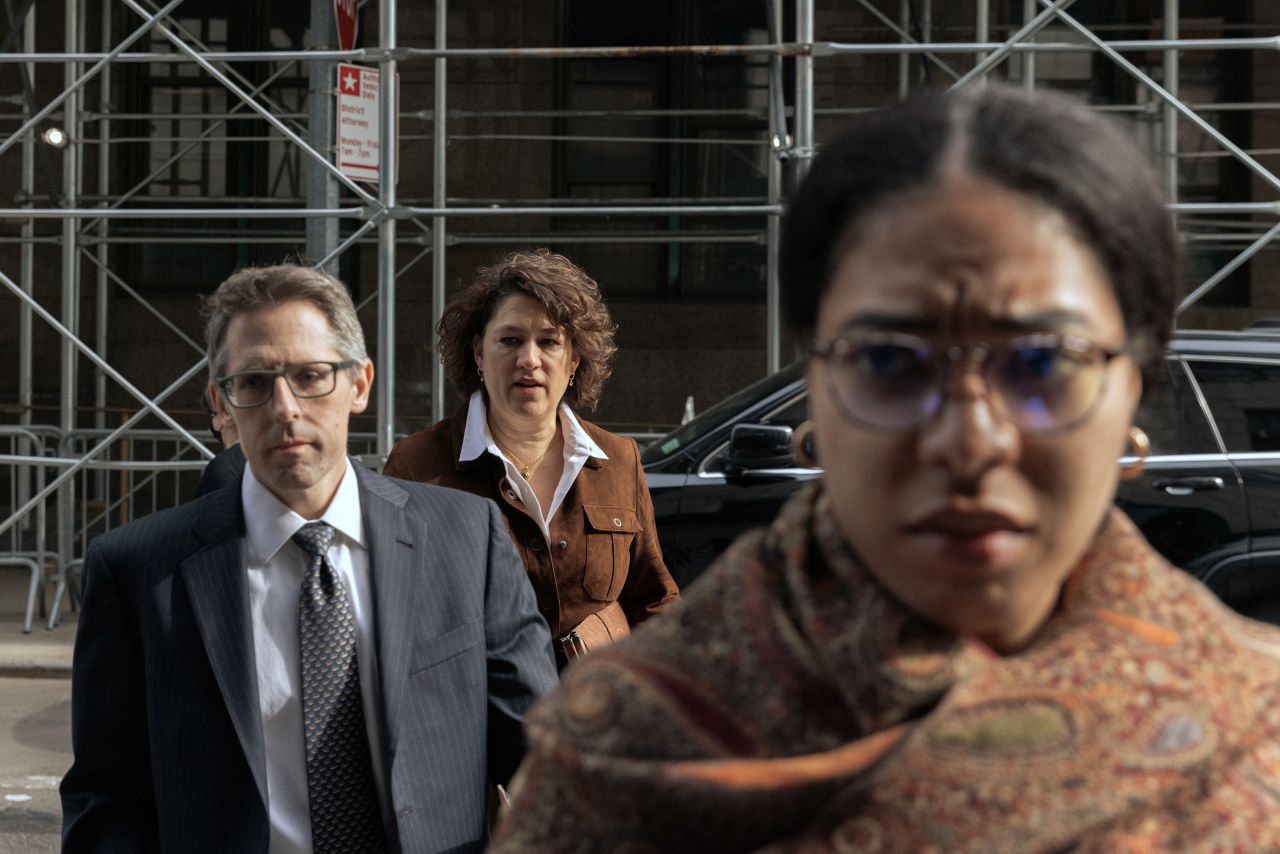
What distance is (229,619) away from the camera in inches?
103

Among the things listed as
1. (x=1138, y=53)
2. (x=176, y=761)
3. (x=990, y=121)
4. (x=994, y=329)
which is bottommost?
(x=176, y=761)

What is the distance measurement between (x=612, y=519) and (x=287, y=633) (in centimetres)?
140

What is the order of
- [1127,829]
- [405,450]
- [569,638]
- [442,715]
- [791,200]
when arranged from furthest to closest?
[405,450] → [569,638] → [442,715] → [791,200] → [1127,829]

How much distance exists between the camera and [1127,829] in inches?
39.6

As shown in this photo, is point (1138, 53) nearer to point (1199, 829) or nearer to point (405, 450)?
point (405, 450)

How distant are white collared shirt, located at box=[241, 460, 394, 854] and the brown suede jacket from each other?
3.33ft

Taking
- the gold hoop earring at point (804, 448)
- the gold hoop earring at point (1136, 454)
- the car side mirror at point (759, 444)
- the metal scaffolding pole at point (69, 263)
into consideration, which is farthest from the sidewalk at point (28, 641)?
the gold hoop earring at point (1136, 454)

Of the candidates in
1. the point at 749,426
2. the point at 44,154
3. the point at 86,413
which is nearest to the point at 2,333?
the point at 86,413

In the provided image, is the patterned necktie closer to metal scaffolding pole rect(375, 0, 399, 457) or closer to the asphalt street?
the asphalt street

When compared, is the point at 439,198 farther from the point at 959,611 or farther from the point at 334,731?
the point at 959,611

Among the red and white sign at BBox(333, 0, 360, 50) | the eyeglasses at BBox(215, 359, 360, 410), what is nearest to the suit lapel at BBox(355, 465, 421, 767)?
the eyeglasses at BBox(215, 359, 360, 410)

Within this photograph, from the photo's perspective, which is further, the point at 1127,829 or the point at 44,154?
the point at 44,154

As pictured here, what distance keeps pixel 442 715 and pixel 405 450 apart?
4.23 ft

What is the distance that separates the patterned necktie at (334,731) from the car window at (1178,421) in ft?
Answer: 14.7
